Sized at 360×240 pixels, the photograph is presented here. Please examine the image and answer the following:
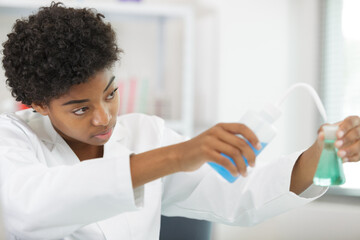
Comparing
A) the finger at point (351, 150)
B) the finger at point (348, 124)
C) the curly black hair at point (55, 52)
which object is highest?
the curly black hair at point (55, 52)

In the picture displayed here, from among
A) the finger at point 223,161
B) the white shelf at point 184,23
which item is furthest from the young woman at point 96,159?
the white shelf at point 184,23

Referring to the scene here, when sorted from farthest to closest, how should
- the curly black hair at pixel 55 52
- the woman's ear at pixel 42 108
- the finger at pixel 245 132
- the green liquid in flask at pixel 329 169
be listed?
the woman's ear at pixel 42 108
the curly black hair at pixel 55 52
the green liquid in flask at pixel 329 169
the finger at pixel 245 132

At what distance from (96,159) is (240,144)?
0.26 meters

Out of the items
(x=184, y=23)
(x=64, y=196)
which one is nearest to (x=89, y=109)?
(x=64, y=196)

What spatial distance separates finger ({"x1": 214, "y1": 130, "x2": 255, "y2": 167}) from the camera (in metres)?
0.63

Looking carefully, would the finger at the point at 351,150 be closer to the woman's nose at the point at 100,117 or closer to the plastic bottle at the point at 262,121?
the plastic bottle at the point at 262,121

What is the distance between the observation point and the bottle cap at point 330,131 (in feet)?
2.40

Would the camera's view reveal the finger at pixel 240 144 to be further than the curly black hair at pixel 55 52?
No

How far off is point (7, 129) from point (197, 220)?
0.59 m

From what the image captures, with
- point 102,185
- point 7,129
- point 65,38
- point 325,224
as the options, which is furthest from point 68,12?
point 325,224

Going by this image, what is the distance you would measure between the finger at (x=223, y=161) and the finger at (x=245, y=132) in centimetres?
4

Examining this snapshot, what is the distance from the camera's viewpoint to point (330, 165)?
0.74 m

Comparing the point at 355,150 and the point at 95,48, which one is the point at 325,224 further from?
the point at 95,48

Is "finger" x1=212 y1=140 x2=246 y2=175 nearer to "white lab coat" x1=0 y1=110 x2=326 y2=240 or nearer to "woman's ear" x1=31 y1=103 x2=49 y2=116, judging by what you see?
"white lab coat" x1=0 y1=110 x2=326 y2=240
